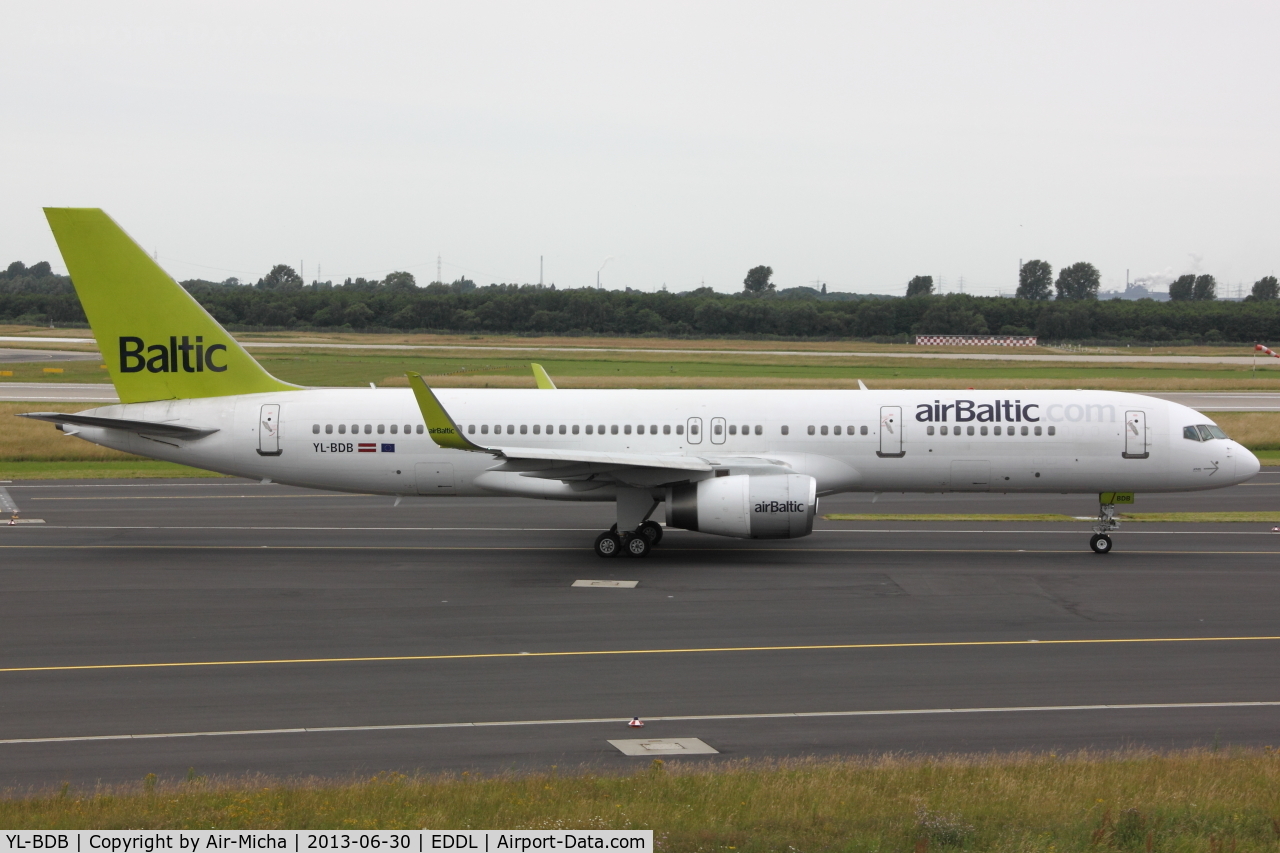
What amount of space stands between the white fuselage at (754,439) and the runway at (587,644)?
189 cm

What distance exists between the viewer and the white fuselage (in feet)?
97.4

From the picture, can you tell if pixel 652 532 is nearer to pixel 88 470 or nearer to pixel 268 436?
pixel 268 436

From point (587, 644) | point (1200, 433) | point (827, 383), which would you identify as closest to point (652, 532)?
point (587, 644)

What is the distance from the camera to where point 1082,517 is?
36125 millimetres

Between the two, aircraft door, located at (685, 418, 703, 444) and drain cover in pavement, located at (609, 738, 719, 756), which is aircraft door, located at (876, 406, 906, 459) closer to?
aircraft door, located at (685, 418, 703, 444)

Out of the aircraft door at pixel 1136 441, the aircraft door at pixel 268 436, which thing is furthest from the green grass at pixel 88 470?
the aircraft door at pixel 1136 441

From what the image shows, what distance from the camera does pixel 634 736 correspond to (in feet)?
52.6

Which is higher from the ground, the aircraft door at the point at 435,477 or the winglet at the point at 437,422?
the winglet at the point at 437,422

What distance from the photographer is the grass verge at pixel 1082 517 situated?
117ft

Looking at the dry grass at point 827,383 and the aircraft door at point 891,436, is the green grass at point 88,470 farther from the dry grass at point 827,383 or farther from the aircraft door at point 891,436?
the dry grass at point 827,383

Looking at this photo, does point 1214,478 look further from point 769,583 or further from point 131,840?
point 131,840

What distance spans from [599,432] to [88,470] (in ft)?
84.8

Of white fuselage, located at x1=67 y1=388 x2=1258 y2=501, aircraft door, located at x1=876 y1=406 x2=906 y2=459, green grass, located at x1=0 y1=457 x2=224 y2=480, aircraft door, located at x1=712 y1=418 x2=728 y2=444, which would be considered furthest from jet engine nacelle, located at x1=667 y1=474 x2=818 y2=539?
green grass, located at x1=0 y1=457 x2=224 y2=480

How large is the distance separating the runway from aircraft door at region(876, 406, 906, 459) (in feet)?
8.35
